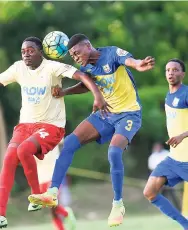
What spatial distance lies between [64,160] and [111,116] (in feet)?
2.76

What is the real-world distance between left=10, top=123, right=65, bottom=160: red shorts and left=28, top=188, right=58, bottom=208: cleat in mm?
520

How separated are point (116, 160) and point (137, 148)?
15.0 metres

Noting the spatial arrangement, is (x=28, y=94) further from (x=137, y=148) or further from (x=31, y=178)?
(x=137, y=148)

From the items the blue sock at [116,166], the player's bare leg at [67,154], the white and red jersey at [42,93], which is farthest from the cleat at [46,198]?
the white and red jersey at [42,93]

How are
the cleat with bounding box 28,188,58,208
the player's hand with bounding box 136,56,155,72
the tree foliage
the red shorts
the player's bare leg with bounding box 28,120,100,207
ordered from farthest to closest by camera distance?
1. the tree foliage
2. the red shorts
3. the player's bare leg with bounding box 28,120,100,207
4. the cleat with bounding box 28,188,58,208
5. the player's hand with bounding box 136,56,155,72

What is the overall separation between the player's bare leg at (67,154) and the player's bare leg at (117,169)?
1.29 ft

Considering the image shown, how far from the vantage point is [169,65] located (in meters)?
12.0

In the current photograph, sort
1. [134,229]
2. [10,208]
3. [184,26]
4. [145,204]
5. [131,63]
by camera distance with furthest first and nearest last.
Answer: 1. [184,26]
2. [145,204]
3. [10,208]
4. [134,229]
5. [131,63]

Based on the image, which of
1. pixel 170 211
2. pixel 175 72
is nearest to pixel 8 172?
pixel 170 211

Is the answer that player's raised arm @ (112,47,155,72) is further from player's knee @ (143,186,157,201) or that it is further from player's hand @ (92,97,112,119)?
player's knee @ (143,186,157,201)

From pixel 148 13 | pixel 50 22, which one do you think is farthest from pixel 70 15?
pixel 148 13

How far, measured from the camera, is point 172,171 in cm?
1212

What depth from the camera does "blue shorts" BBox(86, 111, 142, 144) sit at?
11656 mm

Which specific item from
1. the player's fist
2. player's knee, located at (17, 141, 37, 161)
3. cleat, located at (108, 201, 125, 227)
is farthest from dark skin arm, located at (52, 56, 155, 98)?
cleat, located at (108, 201, 125, 227)
